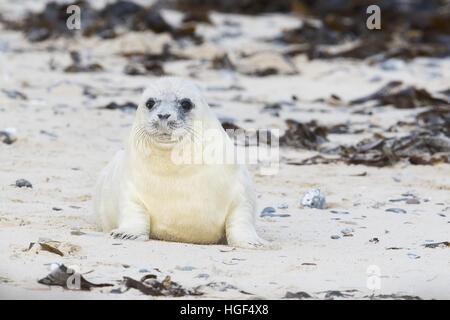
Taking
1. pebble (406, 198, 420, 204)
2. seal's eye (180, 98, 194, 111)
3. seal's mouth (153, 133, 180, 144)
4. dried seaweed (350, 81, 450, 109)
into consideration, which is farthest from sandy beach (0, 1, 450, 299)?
seal's eye (180, 98, 194, 111)

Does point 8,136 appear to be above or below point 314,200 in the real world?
above

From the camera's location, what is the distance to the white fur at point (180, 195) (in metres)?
6.04

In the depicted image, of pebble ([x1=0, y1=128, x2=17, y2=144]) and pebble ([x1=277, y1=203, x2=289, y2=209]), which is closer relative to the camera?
pebble ([x1=277, y1=203, x2=289, y2=209])

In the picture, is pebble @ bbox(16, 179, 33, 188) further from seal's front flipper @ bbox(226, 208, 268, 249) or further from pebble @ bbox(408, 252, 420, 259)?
pebble @ bbox(408, 252, 420, 259)

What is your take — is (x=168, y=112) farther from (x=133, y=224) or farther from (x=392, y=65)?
(x=392, y=65)

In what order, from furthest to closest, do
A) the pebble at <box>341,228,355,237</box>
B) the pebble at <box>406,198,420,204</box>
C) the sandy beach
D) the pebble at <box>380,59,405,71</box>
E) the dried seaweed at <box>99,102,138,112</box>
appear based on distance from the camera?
the pebble at <box>380,59,405,71</box>, the dried seaweed at <box>99,102,138,112</box>, the pebble at <box>406,198,420,204</box>, the pebble at <box>341,228,355,237</box>, the sandy beach

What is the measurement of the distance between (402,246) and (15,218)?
2070mm

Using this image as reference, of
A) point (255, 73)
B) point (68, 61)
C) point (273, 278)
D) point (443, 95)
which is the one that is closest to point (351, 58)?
point (255, 73)

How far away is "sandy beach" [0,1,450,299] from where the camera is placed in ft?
17.2

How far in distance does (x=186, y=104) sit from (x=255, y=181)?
2.28 metres

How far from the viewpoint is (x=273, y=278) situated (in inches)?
208

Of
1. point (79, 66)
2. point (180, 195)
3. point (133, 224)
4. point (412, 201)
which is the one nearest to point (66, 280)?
point (133, 224)

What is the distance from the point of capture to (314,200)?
731 centimetres

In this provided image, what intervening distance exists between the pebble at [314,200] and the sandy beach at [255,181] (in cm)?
7
